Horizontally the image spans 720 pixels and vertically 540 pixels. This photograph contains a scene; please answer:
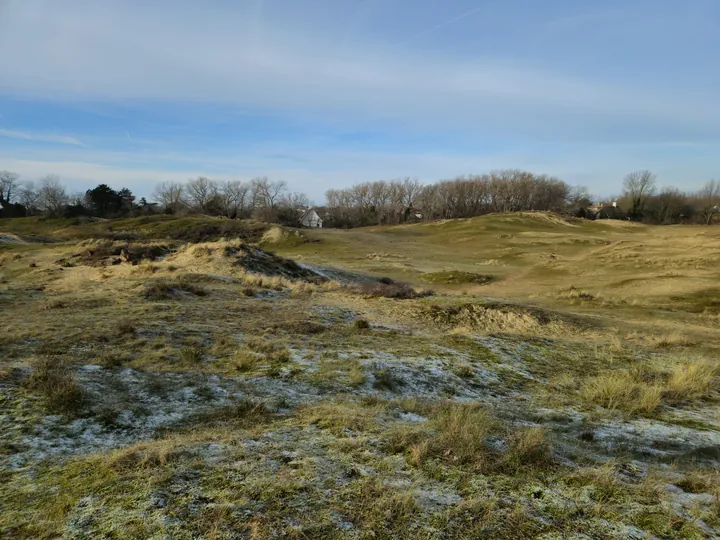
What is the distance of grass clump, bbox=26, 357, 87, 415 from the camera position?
5.26 meters

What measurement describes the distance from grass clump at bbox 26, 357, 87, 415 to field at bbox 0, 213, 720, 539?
0.08 ft

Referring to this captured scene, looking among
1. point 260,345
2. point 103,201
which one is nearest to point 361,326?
point 260,345

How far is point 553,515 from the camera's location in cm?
352

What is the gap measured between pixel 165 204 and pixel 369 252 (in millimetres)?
73519

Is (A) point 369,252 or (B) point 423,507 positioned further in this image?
(A) point 369,252

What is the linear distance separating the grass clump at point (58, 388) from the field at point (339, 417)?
0.03 meters

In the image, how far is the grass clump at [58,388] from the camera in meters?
5.26

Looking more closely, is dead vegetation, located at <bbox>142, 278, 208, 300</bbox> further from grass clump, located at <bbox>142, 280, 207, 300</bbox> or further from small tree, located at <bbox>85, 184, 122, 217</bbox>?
small tree, located at <bbox>85, 184, 122, 217</bbox>

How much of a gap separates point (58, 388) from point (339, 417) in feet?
12.3

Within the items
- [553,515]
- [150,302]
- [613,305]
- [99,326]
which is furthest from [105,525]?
[613,305]

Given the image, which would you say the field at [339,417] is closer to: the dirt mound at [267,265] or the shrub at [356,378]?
the shrub at [356,378]

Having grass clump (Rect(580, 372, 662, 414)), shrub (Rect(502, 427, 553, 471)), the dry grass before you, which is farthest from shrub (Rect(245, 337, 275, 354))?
the dry grass

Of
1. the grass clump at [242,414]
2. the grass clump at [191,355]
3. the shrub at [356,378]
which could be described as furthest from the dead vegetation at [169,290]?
the grass clump at [242,414]

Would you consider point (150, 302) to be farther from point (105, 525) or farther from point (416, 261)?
point (416, 261)
